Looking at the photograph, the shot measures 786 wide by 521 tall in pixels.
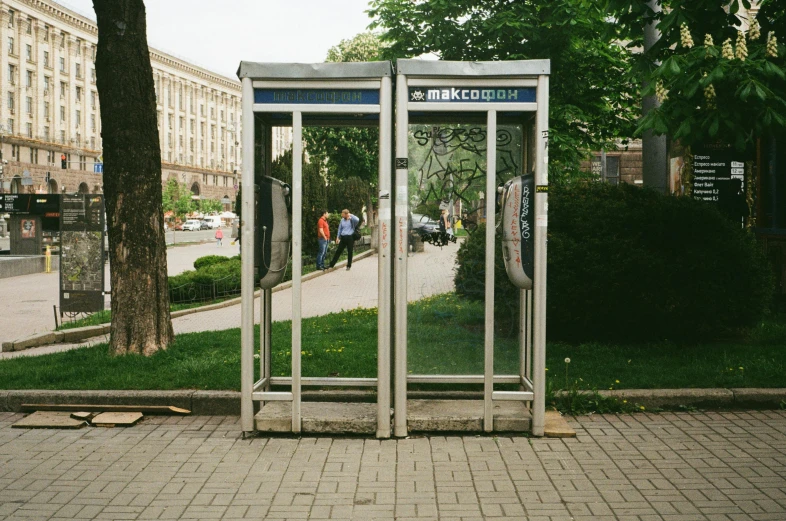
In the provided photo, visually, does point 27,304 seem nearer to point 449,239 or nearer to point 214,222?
point 449,239

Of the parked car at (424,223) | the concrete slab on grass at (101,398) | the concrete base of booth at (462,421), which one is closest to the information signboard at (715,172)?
the parked car at (424,223)

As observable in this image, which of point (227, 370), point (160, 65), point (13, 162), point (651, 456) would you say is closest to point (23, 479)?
point (227, 370)

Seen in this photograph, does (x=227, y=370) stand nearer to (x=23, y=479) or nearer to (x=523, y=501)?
(x=23, y=479)

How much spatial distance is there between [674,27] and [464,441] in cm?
488

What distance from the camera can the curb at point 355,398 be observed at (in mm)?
7309

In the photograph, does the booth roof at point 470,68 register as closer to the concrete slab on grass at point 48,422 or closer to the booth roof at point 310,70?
the booth roof at point 310,70

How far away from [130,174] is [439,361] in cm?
394

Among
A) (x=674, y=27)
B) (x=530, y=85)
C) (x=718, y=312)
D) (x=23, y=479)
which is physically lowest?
(x=23, y=479)

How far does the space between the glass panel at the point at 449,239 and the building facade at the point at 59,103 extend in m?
61.6

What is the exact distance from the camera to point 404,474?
5.52m

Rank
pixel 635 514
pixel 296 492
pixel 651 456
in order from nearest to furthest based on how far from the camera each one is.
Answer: pixel 635 514, pixel 296 492, pixel 651 456

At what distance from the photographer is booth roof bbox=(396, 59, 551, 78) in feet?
20.6

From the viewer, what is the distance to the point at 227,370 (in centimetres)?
825

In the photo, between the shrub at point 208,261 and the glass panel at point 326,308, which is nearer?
the glass panel at point 326,308
